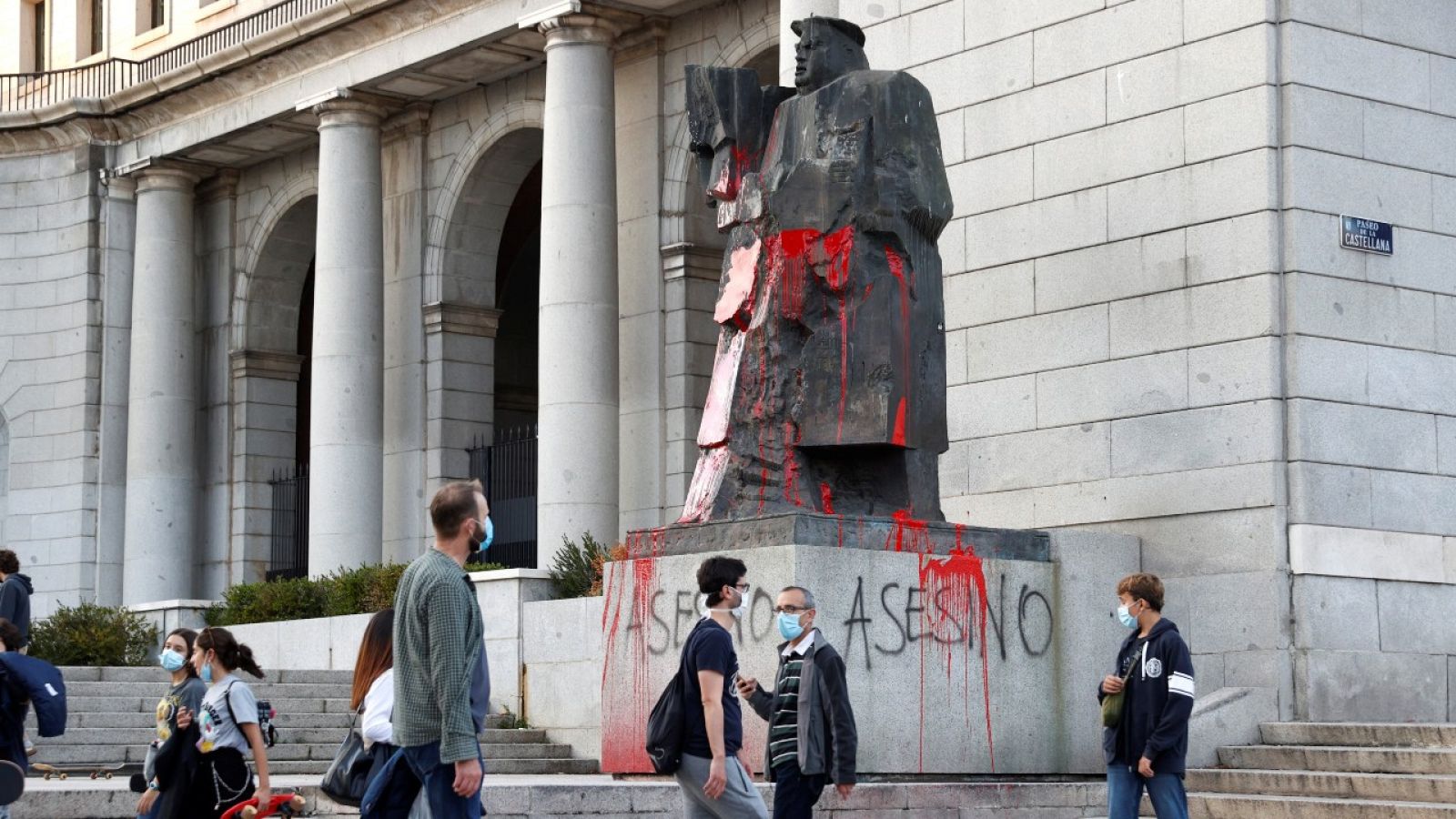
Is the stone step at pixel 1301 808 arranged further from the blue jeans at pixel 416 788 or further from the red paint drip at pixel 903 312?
the blue jeans at pixel 416 788

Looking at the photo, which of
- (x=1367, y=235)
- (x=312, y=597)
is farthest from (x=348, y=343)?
(x=1367, y=235)

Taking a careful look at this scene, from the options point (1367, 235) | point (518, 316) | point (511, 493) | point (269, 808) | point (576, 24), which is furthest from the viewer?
point (518, 316)

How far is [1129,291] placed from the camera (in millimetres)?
18422

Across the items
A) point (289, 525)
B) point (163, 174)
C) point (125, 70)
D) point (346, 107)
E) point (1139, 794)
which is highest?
point (125, 70)

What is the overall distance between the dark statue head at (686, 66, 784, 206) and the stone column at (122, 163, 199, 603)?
22998 millimetres

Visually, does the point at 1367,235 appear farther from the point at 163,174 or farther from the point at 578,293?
the point at 163,174

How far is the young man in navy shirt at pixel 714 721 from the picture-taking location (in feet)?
33.1

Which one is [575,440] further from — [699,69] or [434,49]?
[699,69]

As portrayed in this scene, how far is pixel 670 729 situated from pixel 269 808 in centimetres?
191

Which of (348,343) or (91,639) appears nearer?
(91,639)

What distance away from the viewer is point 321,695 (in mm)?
22672

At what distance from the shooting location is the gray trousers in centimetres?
1009

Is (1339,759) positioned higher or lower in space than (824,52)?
lower

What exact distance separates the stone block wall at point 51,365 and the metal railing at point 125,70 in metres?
1.33
